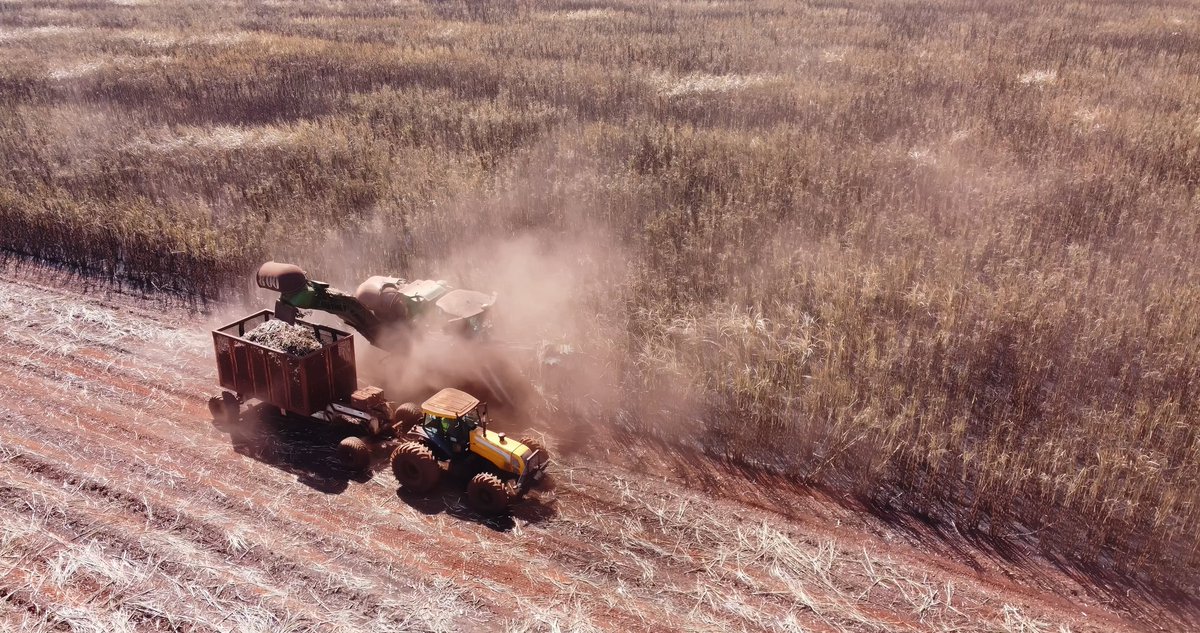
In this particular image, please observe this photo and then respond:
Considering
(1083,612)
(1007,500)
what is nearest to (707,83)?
(1007,500)

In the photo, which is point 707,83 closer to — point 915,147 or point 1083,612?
point 915,147

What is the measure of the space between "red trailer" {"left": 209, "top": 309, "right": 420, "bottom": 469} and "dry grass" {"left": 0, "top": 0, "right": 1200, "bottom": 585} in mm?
3729

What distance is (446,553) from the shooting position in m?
7.61

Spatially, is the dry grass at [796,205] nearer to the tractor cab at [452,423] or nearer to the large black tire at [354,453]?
the tractor cab at [452,423]

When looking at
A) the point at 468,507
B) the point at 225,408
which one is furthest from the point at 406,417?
the point at 225,408

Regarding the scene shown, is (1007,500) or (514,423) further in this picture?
(514,423)

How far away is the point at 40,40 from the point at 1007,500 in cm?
4561

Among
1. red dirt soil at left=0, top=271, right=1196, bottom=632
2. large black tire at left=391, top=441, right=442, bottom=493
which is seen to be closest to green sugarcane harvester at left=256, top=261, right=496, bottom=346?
red dirt soil at left=0, top=271, right=1196, bottom=632

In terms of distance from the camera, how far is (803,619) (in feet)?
22.6

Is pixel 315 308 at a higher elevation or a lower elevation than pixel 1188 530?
higher

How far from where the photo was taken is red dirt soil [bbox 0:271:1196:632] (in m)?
6.87

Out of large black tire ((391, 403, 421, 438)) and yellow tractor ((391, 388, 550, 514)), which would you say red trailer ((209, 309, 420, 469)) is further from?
yellow tractor ((391, 388, 550, 514))

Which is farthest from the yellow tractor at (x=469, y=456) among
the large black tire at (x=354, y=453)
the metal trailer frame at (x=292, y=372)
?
the metal trailer frame at (x=292, y=372)

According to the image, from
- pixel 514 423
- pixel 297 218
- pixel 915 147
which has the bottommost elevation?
pixel 514 423
